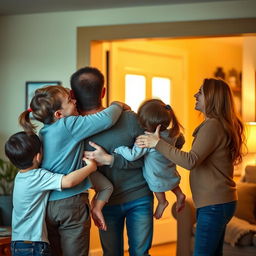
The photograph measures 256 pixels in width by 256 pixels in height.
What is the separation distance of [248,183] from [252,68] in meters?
1.74

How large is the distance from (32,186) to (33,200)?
7 cm

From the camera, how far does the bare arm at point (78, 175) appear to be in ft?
8.15

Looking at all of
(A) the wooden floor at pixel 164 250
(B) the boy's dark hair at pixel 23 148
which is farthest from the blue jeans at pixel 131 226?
(A) the wooden floor at pixel 164 250

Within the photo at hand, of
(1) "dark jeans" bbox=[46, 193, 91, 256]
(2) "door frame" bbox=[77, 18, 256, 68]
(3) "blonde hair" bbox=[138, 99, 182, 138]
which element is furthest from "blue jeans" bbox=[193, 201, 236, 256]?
(2) "door frame" bbox=[77, 18, 256, 68]

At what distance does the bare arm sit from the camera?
97.8 inches

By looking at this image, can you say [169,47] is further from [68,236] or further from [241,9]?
[68,236]

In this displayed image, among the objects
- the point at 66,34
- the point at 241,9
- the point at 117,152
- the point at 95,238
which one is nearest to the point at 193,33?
the point at 241,9

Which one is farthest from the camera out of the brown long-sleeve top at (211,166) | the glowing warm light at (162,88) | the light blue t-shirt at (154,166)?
the glowing warm light at (162,88)

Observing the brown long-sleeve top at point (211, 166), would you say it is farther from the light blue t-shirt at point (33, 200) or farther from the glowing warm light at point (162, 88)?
the glowing warm light at point (162, 88)

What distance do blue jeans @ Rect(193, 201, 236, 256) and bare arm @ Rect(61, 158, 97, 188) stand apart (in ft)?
→ 2.37

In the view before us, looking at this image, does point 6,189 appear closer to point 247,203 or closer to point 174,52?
point 247,203

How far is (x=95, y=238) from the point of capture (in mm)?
5230

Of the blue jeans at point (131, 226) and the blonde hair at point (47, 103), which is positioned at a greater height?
the blonde hair at point (47, 103)

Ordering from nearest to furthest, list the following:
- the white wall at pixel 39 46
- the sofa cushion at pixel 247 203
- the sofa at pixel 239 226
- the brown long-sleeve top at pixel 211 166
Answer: the brown long-sleeve top at pixel 211 166 → the sofa at pixel 239 226 → the sofa cushion at pixel 247 203 → the white wall at pixel 39 46
